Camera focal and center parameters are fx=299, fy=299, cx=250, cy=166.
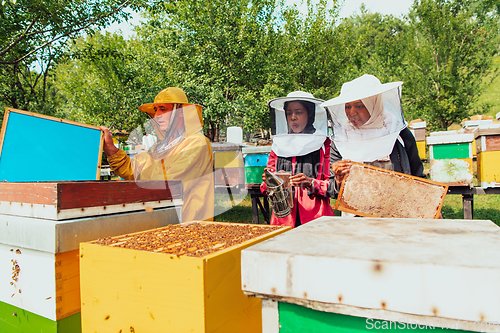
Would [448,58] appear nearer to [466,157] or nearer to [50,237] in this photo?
[466,157]

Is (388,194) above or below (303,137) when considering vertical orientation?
below

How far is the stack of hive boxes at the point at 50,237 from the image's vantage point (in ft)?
3.64

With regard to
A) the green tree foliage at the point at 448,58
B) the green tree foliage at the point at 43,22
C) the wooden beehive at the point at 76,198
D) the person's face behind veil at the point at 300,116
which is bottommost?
the wooden beehive at the point at 76,198

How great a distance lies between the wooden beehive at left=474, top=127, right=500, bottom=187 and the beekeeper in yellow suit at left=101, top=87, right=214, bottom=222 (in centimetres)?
371

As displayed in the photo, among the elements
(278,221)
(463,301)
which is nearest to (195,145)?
(278,221)

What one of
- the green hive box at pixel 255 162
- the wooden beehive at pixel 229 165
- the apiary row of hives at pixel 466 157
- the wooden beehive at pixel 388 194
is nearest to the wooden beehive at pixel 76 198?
the wooden beehive at pixel 388 194

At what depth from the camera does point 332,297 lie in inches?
24.2

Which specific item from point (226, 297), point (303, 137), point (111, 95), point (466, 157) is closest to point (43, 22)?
point (303, 137)

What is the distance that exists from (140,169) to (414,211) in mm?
1832

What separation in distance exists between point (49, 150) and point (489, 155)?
15.5 ft

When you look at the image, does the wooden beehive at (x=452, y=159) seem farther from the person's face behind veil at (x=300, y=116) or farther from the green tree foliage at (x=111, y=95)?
the green tree foliage at (x=111, y=95)

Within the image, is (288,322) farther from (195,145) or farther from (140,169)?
(140,169)

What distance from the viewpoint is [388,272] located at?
1.89ft

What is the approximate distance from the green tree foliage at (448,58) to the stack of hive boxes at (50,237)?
15703 millimetres
